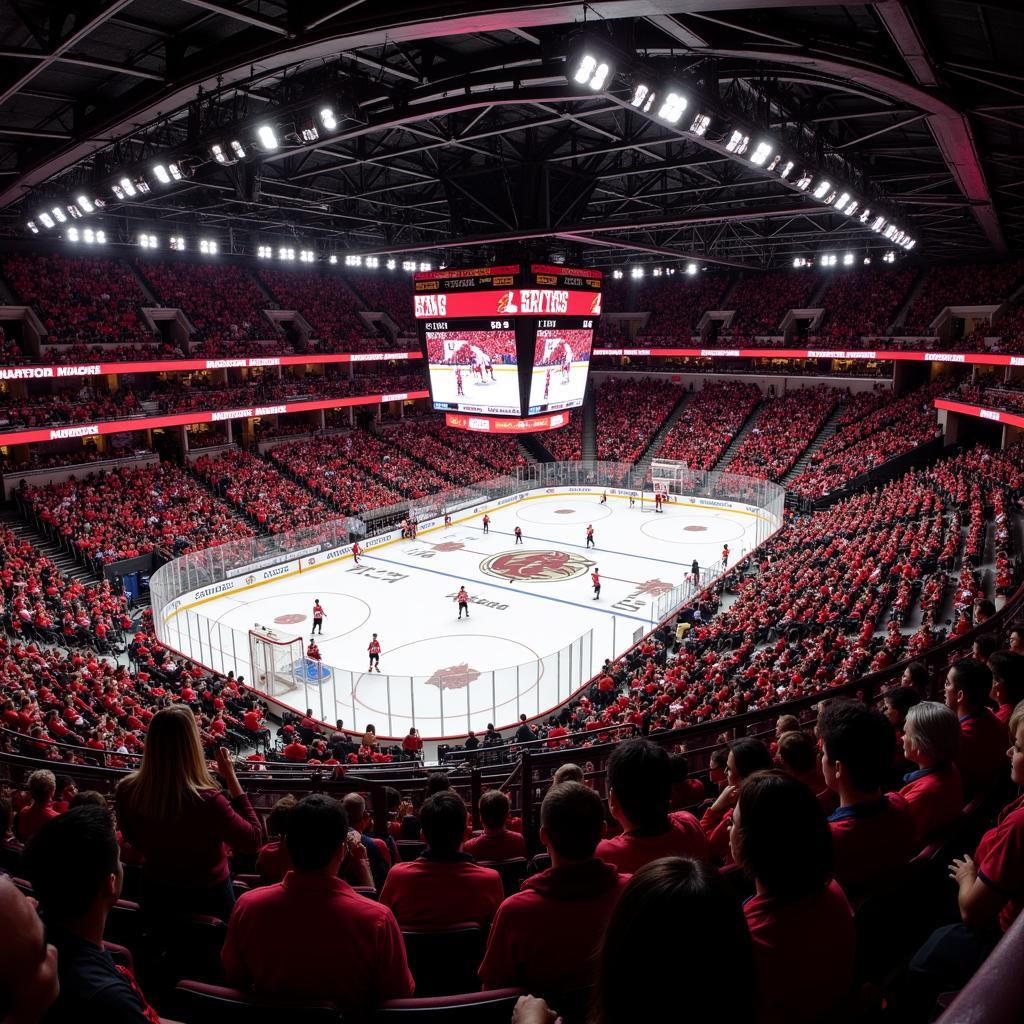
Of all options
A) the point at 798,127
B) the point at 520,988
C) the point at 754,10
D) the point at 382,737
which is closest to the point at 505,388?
the point at 798,127

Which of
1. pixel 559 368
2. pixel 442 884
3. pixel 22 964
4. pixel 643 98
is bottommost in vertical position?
pixel 442 884

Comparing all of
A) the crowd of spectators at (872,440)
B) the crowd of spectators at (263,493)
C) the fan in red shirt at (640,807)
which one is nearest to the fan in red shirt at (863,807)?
the fan in red shirt at (640,807)

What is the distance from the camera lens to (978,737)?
16.3 ft

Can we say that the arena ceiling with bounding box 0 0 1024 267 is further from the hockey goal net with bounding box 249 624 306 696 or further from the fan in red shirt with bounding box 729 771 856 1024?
the hockey goal net with bounding box 249 624 306 696

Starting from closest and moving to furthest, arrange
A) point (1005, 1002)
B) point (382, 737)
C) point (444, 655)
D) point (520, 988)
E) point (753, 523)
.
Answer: point (1005, 1002) → point (520, 988) → point (382, 737) → point (444, 655) → point (753, 523)

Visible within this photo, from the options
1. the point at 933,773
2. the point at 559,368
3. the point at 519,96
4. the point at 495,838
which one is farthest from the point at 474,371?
the point at 933,773

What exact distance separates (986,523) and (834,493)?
1293 cm

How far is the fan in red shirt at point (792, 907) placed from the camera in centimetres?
234

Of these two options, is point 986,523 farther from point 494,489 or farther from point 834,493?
point 494,489

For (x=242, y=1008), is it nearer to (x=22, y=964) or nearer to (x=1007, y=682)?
(x=22, y=964)

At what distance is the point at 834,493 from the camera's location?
3631cm

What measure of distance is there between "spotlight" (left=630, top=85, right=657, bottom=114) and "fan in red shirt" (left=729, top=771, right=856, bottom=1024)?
12.6 meters

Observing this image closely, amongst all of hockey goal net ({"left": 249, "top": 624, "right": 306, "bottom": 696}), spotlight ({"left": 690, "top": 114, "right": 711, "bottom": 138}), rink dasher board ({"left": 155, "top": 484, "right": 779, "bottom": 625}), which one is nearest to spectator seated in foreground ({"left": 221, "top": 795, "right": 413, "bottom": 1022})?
spotlight ({"left": 690, "top": 114, "right": 711, "bottom": 138})

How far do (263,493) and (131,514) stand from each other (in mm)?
6401
